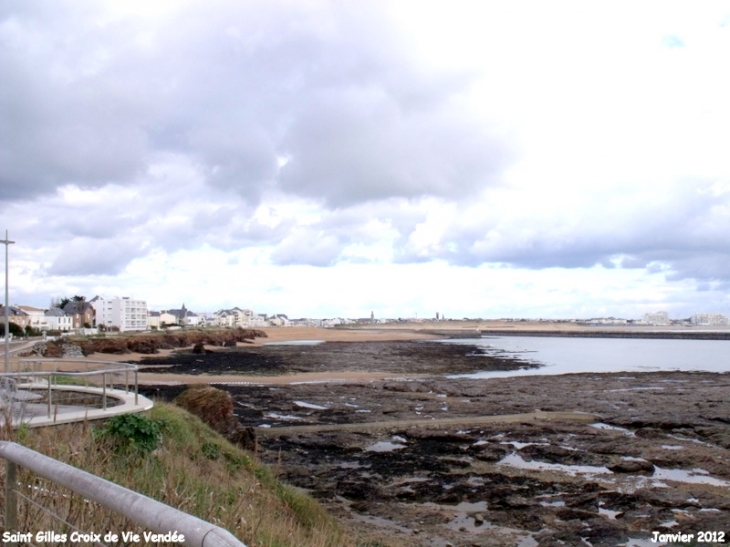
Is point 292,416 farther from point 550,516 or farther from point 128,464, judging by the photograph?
point 128,464

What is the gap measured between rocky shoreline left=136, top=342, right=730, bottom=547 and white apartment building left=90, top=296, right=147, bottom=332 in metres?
105

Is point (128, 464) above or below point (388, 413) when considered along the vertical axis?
above

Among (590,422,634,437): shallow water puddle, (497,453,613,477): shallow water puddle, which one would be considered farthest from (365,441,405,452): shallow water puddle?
(590,422,634,437): shallow water puddle

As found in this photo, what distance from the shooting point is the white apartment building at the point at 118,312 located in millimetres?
130625

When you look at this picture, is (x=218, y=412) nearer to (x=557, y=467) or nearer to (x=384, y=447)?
(x=384, y=447)

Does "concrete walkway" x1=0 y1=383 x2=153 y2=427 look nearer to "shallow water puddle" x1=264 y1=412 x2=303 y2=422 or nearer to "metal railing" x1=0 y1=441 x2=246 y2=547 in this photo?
"metal railing" x1=0 y1=441 x2=246 y2=547

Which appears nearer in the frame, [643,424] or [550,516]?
[550,516]

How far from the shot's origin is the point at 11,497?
4.09 meters

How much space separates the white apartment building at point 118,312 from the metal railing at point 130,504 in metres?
133

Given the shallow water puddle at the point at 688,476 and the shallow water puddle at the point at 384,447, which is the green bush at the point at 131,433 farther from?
the shallow water puddle at the point at 688,476

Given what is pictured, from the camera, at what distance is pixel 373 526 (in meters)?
11.9

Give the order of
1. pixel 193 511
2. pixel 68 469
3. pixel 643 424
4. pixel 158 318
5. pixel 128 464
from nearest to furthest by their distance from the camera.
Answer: pixel 68 469 < pixel 193 511 < pixel 128 464 < pixel 643 424 < pixel 158 318

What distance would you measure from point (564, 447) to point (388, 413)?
823cm

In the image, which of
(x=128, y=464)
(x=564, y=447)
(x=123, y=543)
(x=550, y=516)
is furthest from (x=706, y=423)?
(x=123, y=543)
